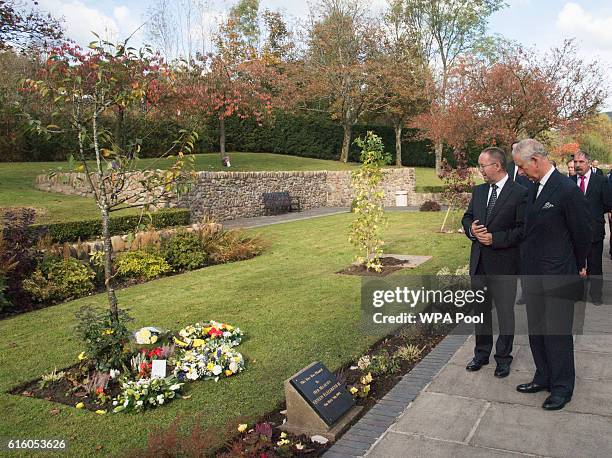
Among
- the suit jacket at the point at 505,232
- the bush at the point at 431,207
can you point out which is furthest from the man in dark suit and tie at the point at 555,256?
the bush at the point at 431,207

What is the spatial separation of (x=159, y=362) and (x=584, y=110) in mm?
22668

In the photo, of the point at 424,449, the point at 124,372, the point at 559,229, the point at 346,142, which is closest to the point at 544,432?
the point at 424,449

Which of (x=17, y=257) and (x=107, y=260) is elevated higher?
(x=107, y=260)

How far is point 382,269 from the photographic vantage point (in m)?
10.1

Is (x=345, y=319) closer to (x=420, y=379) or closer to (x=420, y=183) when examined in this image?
(x=420, y=379)

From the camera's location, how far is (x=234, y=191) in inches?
794

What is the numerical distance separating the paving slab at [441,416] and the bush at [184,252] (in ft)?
24.7

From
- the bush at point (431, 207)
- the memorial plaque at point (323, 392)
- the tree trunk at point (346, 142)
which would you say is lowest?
the bush at point (431, 207)

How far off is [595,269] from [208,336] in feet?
17.3

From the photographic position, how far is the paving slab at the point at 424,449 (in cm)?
346

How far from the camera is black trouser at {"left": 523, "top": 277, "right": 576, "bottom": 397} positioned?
13.3ft

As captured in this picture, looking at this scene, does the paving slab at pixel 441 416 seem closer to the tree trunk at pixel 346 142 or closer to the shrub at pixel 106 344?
the shrub at pixel 106 344

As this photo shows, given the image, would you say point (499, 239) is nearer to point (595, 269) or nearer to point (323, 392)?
point (323, 392)

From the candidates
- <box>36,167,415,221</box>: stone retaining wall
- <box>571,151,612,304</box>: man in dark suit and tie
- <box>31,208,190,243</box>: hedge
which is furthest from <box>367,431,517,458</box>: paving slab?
<box>36,167,415,221</box>: stone retaining wall
